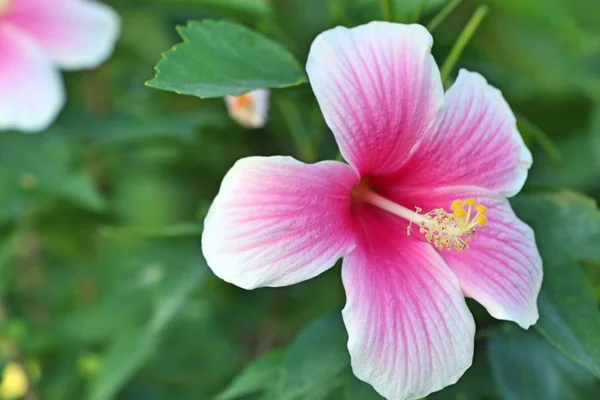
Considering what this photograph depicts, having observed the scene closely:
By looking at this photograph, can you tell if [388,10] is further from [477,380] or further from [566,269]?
[477,380]

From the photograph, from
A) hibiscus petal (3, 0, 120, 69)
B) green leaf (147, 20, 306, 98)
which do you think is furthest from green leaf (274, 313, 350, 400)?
hibiscus petal (3, 0, 120, 69)

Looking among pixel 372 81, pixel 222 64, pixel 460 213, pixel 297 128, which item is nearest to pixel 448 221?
pixel 460 213

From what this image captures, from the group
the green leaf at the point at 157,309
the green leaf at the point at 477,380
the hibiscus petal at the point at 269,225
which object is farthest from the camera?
the green leaf at the point at 157,309

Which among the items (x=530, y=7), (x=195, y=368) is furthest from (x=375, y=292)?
(x=530, y=7)

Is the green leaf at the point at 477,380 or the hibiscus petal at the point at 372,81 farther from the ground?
the hibiscus petal at the point at 372,81

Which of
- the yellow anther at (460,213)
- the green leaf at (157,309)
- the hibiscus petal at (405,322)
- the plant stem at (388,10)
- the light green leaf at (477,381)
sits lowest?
the green leaf at (157,309)

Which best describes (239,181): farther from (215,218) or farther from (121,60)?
(121,60)

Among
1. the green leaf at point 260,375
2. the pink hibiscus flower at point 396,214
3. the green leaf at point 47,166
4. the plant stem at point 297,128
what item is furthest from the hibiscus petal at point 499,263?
the green leaf at point 47,166

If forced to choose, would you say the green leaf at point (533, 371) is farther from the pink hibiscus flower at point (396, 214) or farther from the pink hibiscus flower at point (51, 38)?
the pink hibiscus flower at point (51, 38)
